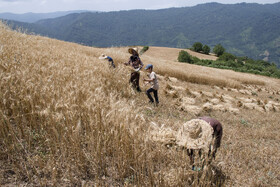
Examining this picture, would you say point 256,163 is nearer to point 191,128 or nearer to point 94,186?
point 191,128

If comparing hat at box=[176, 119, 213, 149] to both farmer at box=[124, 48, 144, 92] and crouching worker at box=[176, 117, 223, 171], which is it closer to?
crouching worker at box=[176, 117, 223, 171]

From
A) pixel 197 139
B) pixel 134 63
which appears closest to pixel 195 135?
pixel 197 139

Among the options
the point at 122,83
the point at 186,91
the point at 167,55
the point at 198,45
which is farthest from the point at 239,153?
the point at 198,45

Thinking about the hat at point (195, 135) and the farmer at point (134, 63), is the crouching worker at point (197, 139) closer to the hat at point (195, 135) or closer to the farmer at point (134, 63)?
the hat at point (195, 135)

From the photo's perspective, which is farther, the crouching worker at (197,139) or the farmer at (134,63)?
the farmer at (134,63)

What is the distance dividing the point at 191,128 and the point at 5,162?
2.57 m

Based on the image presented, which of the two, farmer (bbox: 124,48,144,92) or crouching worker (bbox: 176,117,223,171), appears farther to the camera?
farmer (bbox: 124,48,144,92)

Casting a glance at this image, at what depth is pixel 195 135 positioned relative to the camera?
237 centimetres

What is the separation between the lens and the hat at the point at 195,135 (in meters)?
2.26

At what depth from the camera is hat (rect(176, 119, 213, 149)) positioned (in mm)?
2264

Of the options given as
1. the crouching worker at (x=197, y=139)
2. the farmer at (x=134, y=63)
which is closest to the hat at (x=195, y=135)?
the crouching worker at (x=197, y=139)

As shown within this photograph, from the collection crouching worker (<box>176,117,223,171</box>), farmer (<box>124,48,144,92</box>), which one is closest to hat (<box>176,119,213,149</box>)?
crouching worker (<box>176,117,223,171</box>)

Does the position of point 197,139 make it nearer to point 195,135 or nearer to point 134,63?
point 195,135

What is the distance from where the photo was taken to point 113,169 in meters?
2.44
